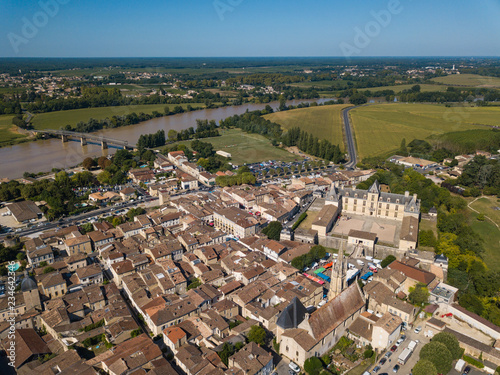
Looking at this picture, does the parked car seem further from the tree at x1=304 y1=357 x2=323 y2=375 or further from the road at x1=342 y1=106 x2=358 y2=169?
the road at x1=342 y1=106 x2=358 y2=169

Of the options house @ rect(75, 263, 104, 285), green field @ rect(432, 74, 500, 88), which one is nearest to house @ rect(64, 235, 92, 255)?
house @ rect(75, 263, 104, 285)

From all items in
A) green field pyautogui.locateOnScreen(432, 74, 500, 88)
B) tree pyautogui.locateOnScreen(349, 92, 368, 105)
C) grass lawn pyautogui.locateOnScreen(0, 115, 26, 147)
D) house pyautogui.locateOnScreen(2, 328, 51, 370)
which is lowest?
house pyautogui.locateOnScreen(2, 328, 51, 370)

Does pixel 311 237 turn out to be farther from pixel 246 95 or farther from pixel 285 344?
pixel 246 95

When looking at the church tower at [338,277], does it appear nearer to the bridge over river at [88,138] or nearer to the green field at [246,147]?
the green field at [246,147]

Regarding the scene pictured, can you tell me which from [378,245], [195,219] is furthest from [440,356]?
[195,219]

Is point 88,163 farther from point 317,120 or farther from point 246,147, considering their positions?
point 317,120

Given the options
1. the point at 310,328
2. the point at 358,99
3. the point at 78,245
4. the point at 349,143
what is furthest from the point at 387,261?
the point at 358,99

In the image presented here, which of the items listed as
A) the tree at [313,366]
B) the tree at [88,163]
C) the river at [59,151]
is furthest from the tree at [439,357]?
the river at [59,151]
